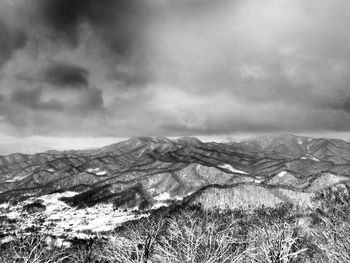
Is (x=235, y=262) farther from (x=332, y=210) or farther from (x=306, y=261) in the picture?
(x=332, y=210)

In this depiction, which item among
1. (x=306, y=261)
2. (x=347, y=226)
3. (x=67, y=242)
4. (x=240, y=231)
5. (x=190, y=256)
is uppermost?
(x=190, y=256)

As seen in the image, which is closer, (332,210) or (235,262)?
(235,262)

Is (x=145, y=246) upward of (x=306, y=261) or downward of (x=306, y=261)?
upward

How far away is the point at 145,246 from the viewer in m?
21.2

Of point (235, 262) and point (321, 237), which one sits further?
point (321, 237)

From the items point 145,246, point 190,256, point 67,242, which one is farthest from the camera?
point 67,242

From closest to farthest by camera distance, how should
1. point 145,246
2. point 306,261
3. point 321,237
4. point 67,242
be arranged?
point 145,246 < point 321,237 < point 306,261 < point 67,242

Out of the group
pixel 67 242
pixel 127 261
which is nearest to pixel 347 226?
pixel 127 261

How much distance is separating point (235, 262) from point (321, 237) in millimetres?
21348

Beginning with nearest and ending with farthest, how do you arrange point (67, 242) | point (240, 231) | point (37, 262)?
1. point (37, 262)
2. point (240, 231)
3. point (67, 242)

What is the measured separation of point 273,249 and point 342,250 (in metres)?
6.10

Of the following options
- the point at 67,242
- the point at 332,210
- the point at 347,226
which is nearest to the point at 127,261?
the point at 347,226

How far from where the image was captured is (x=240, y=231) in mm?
73750

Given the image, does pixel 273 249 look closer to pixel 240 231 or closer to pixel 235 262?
pixel 235 262
